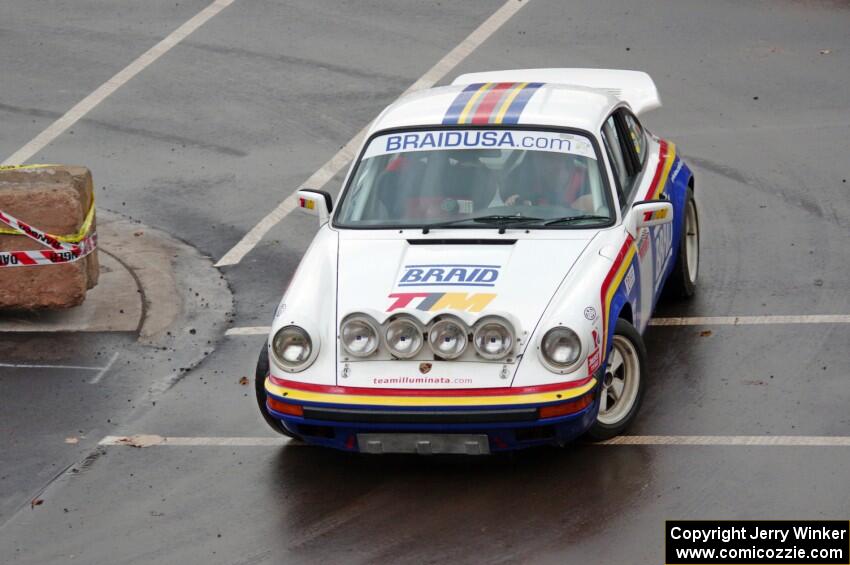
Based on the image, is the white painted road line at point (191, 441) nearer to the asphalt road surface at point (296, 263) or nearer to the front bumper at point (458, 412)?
the asphalt road surface at point (296, 263)

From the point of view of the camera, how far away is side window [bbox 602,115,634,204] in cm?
925

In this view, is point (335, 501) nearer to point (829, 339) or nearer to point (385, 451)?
point (385, 451)

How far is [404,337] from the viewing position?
784 centimetres

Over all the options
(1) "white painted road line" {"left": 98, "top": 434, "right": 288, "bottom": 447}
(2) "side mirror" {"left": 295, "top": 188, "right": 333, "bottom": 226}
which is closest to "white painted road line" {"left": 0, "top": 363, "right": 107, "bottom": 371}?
(1) "white painted road line" {"left": 98, "top": 434, "right": 288, "bottom": 447}

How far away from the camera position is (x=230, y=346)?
34.7 feet

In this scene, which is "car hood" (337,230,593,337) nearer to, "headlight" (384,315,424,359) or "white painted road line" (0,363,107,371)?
"headlight" (384,315,424,359)

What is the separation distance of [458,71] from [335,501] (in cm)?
896

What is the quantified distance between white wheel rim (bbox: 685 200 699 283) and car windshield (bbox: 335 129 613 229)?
6.65 feet

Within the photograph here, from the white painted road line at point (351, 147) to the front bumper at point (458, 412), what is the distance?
15.2 feet

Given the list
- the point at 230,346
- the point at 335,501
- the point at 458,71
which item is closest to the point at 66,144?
the point at 458,71

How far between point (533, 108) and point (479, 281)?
5.64ft

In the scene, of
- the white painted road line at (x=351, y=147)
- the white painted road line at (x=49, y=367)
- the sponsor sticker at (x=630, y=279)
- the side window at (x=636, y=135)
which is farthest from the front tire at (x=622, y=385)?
the white painted road line at (x=351, y=147)

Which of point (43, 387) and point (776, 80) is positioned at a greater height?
point (776, 80)

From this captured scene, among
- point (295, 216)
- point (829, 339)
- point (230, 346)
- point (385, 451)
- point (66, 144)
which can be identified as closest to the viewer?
point (385, 451)
